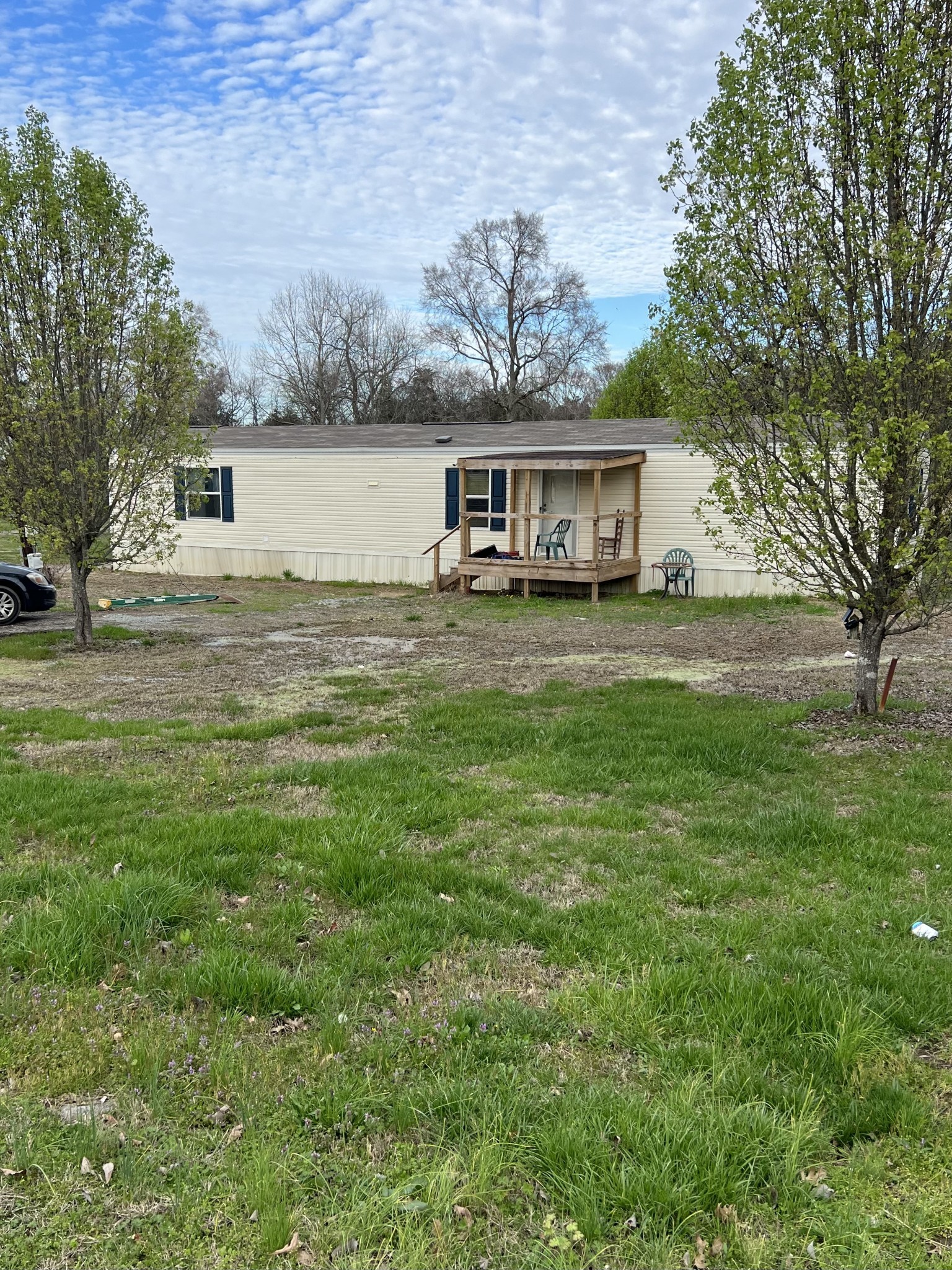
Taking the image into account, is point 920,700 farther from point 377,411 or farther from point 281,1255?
point 377,411

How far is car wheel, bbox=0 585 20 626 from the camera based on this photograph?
13.2 m

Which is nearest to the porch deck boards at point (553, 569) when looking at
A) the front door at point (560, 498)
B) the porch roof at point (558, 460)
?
the front door at point (560, 498)

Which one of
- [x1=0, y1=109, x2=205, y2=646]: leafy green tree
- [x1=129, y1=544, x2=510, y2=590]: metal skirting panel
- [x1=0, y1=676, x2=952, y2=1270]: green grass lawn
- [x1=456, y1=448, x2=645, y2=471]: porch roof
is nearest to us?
[x1=0, y1=676, x2=952, y2=1270]: green grass lawn

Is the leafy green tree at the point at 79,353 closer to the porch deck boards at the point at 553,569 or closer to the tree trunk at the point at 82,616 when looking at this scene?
the tree trunk at the point at 82,616

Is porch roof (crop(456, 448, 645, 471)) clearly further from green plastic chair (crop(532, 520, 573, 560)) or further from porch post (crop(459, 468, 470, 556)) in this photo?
green plastic chair (crop(532, 520, 573, 560))

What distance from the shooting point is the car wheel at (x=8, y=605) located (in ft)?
43.3

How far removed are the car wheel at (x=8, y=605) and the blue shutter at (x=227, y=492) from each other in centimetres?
905

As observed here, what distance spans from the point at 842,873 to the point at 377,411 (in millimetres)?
42361

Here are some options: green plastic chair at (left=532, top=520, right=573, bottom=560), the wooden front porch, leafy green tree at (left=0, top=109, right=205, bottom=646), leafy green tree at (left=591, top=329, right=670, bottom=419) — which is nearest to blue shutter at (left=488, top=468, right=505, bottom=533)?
the wooden front porch

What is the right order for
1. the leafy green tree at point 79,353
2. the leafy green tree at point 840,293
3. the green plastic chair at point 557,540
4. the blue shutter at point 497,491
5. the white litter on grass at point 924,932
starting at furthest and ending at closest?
the blue shutter at point 497,491 → the green plastic chair at point 557,540 → the leafy green tree at point 79,353 → the leafy green tree at point 840,293 → the white litter on grass at point 924,932

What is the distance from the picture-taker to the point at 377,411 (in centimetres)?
4406

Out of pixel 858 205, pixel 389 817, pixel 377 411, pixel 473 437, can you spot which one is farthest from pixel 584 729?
pixel 377 411

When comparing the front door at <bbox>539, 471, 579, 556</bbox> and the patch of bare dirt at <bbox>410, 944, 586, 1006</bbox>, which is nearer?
the patch of bare dirt at <bbox>410, 944, 586, 1006</bbox>

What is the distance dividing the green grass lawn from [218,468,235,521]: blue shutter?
17.4 m
